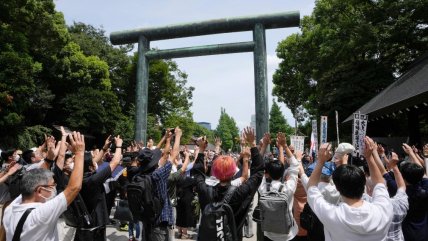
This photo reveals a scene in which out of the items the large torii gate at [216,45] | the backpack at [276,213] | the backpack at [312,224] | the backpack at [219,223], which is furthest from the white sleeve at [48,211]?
the large torii gate at [216,45]

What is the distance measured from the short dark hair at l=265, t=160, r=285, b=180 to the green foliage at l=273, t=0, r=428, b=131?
15573mm

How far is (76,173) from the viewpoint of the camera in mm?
2469

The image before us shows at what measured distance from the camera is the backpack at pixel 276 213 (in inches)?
144

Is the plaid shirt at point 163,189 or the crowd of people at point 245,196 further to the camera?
the plaid shirt at point 163,189

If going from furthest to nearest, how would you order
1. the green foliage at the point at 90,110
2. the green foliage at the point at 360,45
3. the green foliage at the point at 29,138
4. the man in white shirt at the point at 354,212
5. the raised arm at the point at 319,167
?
1. the green foliage at the point at 90,110
2. the green foliage at the point at 29,138
3. the green foliage at the point at 360,45
4. the raised arm at the point at 319,167
5. the man in white shirt at the point at 354,212

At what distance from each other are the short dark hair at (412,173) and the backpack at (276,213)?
3.55 ft

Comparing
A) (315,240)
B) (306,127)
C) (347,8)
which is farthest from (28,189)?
(306,127)

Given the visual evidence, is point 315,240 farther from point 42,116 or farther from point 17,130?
point 42,116

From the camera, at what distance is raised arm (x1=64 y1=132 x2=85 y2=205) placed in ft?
7.82

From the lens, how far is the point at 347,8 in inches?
815

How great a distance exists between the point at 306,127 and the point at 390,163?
3233 centimetres

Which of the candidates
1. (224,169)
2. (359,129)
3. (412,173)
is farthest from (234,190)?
(359,129)

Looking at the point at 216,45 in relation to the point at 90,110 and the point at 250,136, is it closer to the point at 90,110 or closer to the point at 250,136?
the point at 250,136

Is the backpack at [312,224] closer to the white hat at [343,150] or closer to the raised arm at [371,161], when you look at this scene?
the white hat at [343,150]
